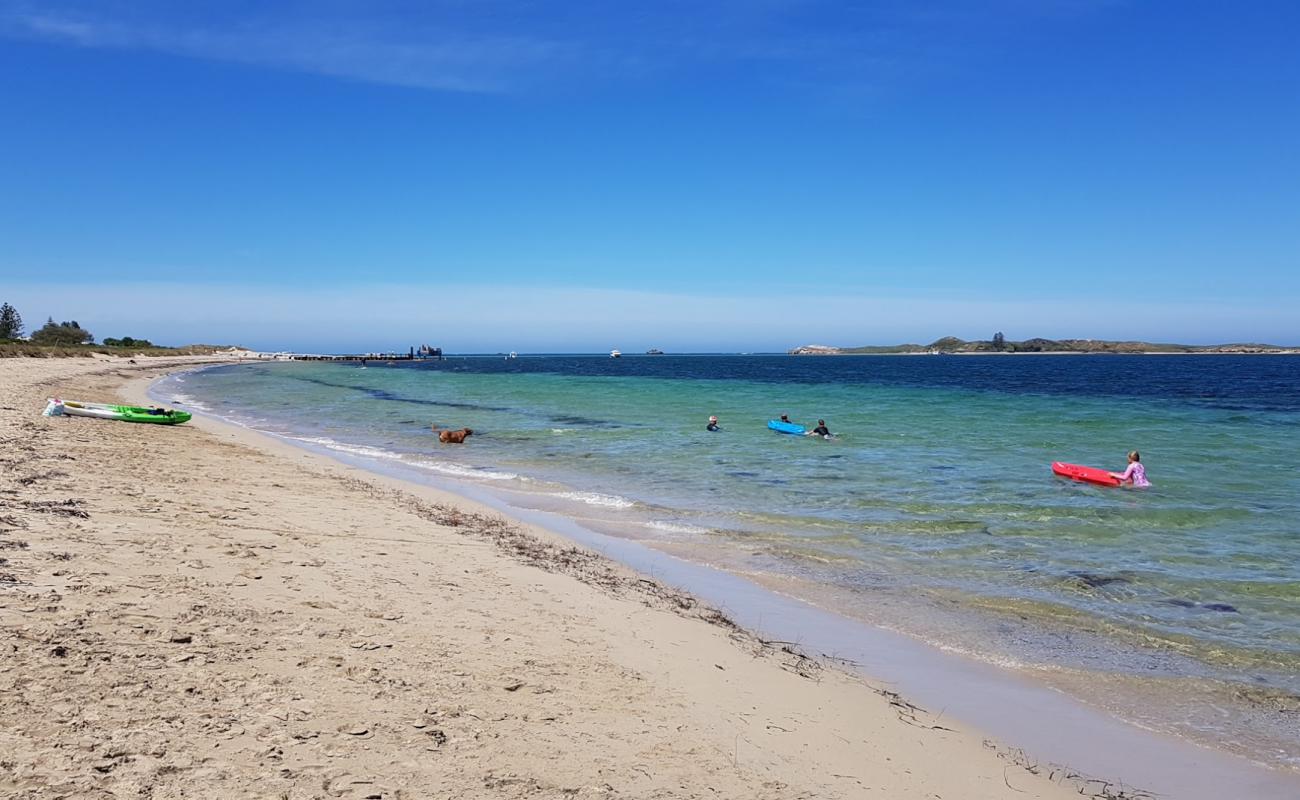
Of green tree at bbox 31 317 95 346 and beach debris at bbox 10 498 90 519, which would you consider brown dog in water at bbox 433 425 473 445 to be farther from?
green tree at bbox 31 317 95 346

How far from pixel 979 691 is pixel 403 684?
180 inches

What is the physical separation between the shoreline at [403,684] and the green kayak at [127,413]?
14.9 metres

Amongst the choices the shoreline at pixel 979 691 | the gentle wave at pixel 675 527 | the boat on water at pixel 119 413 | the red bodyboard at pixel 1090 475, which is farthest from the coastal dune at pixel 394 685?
the boat on water at pixel 119 413

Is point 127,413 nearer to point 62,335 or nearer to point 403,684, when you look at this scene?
point 403,684

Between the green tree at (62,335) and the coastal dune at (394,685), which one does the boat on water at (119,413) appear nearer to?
the coastal dune at (394,685)

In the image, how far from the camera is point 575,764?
405 cm

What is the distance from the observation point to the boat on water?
20.3 metres

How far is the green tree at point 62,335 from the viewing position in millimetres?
90950

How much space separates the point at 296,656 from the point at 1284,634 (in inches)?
370

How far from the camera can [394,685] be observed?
470 cm

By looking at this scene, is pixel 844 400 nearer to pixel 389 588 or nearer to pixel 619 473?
pixel 619 473

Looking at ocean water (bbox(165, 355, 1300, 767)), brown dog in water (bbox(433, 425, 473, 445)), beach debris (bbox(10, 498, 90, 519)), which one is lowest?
ocean water (bbox(165, 355, 1300, 767))

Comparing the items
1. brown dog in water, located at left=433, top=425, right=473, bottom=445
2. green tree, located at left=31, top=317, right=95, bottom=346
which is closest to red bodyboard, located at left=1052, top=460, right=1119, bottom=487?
brown dog in water, located at left=433, top=425, right=473, bottom=445

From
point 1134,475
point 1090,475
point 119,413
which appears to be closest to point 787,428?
point 1090,475
